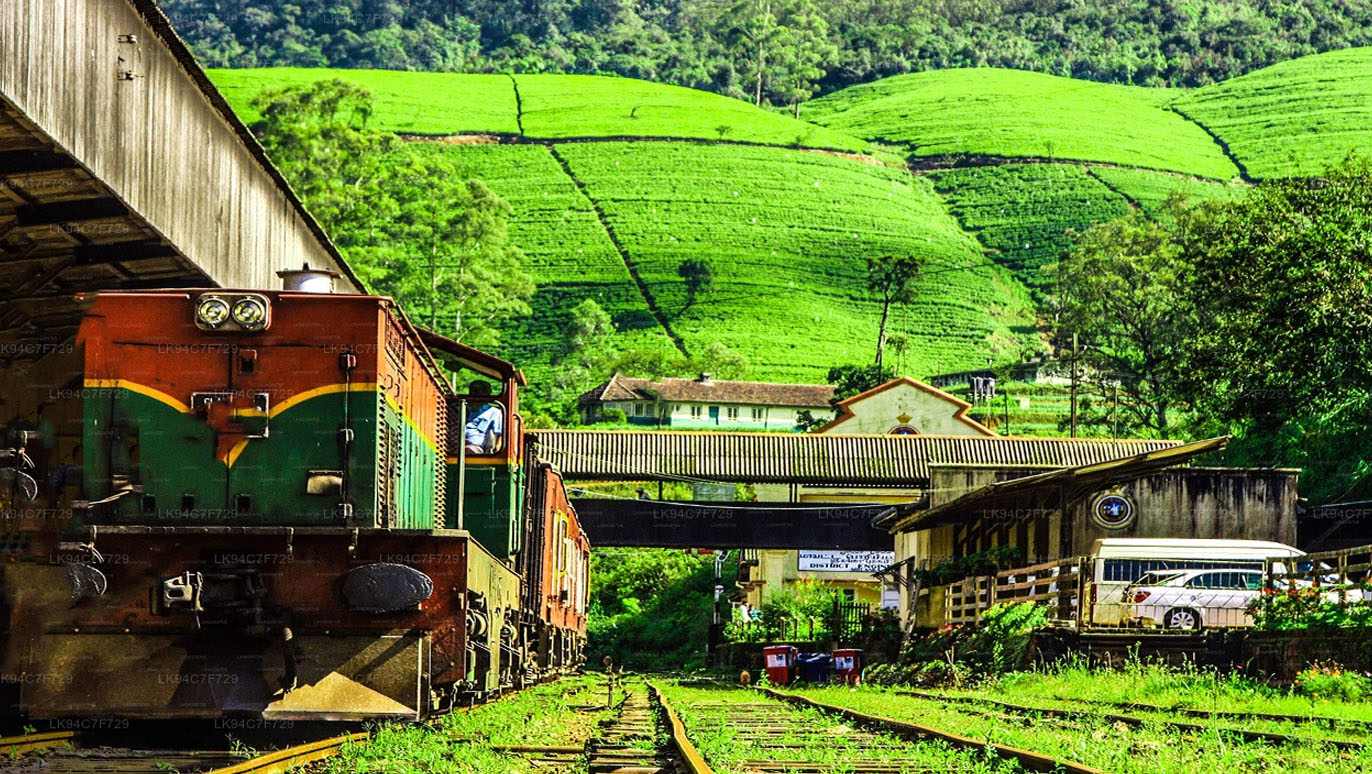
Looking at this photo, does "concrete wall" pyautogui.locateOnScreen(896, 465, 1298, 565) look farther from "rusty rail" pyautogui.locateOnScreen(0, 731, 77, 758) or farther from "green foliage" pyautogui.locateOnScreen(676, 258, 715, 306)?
"green foliage" pyautogui.locateOnScreen(676, 258, 715, 306)

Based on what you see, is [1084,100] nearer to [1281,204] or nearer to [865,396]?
[865,396]

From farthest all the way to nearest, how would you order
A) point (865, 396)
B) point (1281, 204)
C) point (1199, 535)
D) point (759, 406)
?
point (759, 406)
point (865, 396)
point (1281, 204)
point (1199, 535)

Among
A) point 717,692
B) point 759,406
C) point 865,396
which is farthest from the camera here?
point 759,406

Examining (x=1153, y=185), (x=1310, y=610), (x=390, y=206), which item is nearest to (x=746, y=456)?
(x=1310, y=610)

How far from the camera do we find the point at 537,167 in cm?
14338

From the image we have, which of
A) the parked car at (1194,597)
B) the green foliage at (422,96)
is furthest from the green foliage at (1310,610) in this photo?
the green foliage at (422,96)

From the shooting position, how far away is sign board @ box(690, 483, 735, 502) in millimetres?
42625

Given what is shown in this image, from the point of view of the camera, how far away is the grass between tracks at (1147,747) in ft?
30.9

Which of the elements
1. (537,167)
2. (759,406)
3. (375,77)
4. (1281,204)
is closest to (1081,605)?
(1281,204)

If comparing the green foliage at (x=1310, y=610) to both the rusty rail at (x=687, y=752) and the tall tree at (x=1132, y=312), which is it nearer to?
the rusty rail at (x=687, y=752)

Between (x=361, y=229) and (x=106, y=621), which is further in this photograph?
(x=361, y=229)

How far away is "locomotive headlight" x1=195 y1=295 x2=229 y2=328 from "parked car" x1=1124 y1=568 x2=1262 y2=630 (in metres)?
16.6

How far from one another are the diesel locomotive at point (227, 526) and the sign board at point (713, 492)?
1176 inches

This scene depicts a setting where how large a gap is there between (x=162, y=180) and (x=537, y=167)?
129011 millimetres
